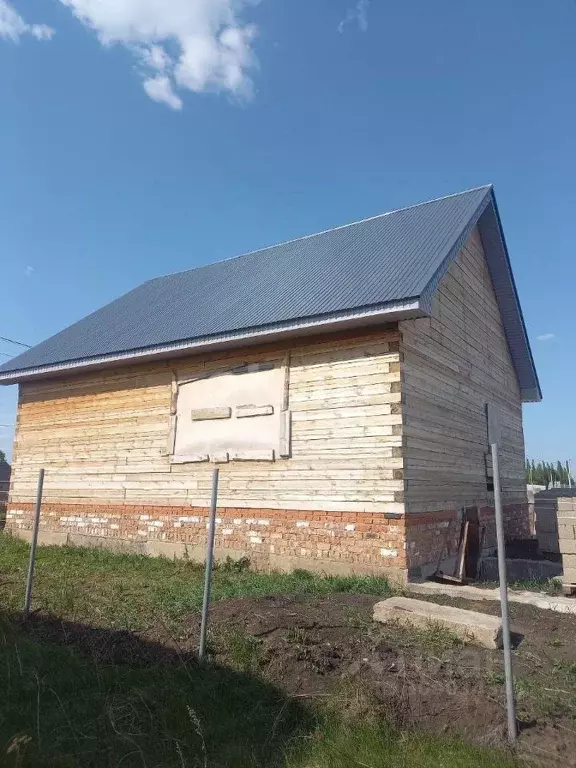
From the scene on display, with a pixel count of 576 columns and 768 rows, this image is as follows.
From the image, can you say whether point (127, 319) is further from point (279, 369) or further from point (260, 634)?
point (260, 634)

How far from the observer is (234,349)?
1198 centimetres

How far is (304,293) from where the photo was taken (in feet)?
38.0

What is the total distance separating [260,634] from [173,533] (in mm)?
6861

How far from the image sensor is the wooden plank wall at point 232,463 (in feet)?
32.6

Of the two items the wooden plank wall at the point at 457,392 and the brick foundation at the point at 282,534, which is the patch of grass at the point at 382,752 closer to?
the brick foundation at the point at 282,534

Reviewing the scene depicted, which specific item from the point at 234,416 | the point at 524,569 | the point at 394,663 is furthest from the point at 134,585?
the point at 524,569

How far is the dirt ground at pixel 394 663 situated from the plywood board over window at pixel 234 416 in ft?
13.8

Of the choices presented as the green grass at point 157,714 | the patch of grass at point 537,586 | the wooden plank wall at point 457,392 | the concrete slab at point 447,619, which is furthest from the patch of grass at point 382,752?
the patch of grass at point 537,586

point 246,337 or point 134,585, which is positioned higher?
point 246,337

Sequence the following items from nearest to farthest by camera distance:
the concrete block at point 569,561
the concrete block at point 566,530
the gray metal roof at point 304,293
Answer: the concrete block at point 566,530
the concrete block at point 569,561
the gray metal roof at point 304,293

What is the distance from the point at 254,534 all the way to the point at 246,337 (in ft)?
12.6

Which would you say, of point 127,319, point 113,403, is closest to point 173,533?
point 113,403

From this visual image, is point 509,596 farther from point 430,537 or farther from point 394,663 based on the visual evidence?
point 394,663

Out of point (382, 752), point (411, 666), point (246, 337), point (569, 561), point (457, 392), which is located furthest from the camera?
point (457, 392)
